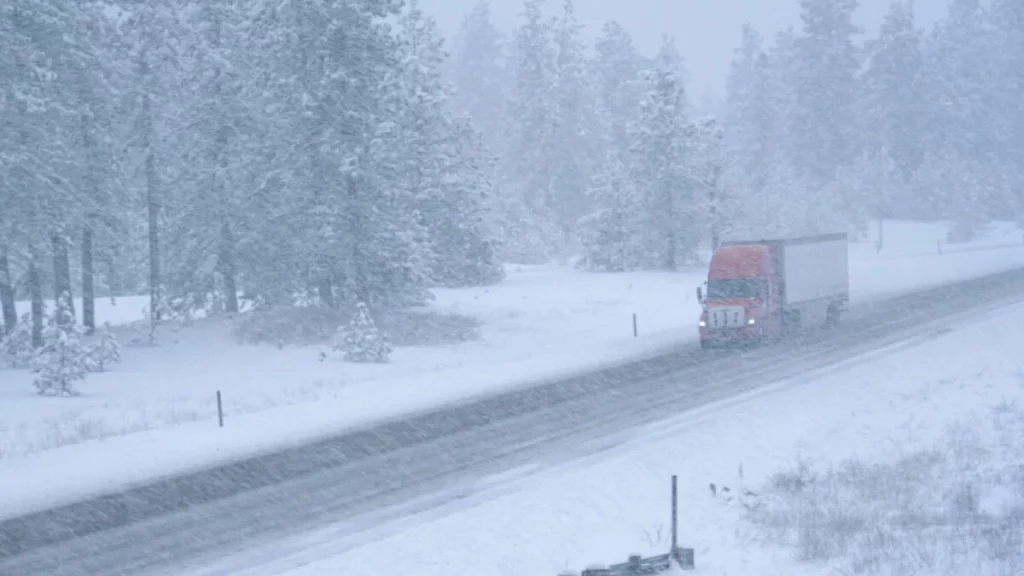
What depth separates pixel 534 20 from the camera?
251 ft

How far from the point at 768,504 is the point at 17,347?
26025 mm

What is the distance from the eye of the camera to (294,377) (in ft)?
95.9

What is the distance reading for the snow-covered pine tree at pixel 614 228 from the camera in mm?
55094

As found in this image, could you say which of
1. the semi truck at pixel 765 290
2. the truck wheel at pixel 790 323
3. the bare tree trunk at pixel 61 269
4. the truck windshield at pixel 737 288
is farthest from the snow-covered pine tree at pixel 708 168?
the bare tree trunk at pixel 61 269

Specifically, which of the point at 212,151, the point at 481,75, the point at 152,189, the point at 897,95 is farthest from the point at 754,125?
the point at 152,189

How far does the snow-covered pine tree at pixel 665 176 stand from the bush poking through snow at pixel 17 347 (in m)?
31.8

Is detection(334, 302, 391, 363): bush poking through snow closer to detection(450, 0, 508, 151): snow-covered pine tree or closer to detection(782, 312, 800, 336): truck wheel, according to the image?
detection(782, 312, 800, 336): truck wheel

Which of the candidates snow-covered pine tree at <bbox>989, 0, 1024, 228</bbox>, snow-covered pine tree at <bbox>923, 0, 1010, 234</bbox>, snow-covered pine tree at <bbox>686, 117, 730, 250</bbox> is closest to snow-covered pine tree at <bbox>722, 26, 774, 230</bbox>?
snow-covered pine tree at <bbox>923, 0, 1010, 234</bbox>

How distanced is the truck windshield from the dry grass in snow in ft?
39.9

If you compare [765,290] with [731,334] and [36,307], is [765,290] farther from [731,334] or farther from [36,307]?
[36,307]

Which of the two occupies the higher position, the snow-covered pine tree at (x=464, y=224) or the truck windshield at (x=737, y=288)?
the snow-covered pine tree at (x=464, y=224)

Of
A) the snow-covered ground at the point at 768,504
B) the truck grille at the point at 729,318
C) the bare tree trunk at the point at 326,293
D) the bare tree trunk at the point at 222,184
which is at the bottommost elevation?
the snow-covered ground at the point at 768,504

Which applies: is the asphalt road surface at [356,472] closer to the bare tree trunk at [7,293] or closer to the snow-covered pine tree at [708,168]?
the bare tree trunk at [7,293]

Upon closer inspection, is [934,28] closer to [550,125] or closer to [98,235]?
[550,125]
